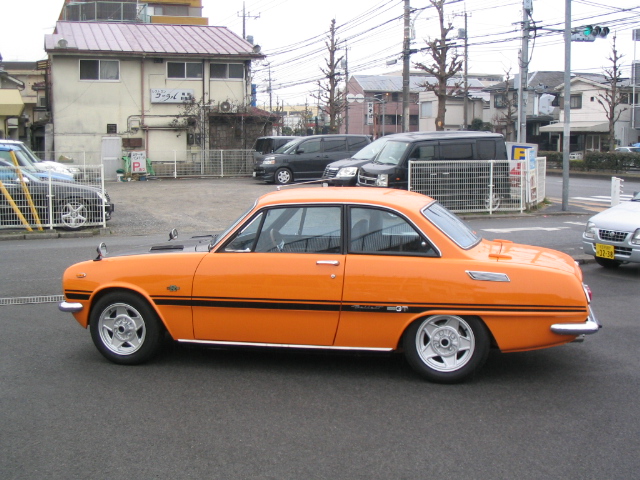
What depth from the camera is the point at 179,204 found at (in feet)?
64.4

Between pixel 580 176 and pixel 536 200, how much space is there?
2006 centimetres

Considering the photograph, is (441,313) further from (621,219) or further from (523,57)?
(523,57)

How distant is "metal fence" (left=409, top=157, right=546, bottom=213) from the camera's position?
16.2m

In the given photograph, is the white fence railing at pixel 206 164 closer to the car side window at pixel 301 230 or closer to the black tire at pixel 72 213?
the black tire at pixel 72 213

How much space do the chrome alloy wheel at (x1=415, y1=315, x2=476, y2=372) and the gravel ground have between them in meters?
10.1

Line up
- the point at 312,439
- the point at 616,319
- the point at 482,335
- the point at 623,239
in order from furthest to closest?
the point at 623,239
the point at 616,319
the point at 482,335
the point at 312,439

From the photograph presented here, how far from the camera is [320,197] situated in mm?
5543

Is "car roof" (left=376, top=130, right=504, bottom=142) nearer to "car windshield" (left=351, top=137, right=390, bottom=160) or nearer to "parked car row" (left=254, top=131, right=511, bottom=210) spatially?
"parked car row" (left=254, top=131, right=511, bottom=210)

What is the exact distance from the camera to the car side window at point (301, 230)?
5.35 metres

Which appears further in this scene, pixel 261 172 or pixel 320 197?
pixel 261 172

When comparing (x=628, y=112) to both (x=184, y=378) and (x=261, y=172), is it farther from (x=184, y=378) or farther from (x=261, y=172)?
(x=184, y=378)

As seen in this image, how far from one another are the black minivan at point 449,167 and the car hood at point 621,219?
6.03m

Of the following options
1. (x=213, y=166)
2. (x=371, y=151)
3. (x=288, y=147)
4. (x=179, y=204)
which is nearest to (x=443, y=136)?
(x=371, y=151)

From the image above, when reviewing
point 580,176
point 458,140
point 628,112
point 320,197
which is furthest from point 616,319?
point 628,112
